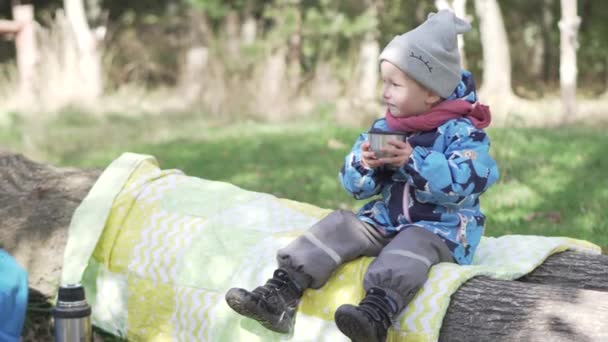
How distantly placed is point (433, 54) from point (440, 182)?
1.80 feet

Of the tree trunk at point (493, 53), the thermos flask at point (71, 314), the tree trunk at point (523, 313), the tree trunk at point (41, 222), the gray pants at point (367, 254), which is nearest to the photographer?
the tree trunk at point (523, 313)

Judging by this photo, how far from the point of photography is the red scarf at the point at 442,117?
11.9 feet

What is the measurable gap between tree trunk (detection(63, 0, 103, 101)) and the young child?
10079mm

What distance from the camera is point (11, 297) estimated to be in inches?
160

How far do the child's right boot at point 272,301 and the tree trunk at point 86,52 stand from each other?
10.1 m

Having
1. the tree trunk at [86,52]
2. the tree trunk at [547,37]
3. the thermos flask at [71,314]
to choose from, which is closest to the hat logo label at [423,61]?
the thermos flask at [71,314]

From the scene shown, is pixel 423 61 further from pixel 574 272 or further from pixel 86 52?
pixel 86 52

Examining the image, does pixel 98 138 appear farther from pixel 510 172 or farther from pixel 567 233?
pixel 567 233

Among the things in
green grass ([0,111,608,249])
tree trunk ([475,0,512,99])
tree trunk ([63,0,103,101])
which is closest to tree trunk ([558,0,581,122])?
green grass ([0,111,608,249])

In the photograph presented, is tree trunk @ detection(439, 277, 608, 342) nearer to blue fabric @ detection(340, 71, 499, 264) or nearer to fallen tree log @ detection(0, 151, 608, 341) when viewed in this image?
fallen tree log @ detection(0, 151, 608, 341)

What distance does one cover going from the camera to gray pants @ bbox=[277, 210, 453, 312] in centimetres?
336

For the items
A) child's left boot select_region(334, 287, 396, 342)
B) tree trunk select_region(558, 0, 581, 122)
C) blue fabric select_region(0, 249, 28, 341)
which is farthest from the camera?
tree trunk select_region(558, 0, 581, 122)

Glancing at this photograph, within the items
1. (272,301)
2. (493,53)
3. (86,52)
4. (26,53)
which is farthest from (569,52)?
(272,301)

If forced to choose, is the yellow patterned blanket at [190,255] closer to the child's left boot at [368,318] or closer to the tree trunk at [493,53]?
the child's left boot at [368,318]
